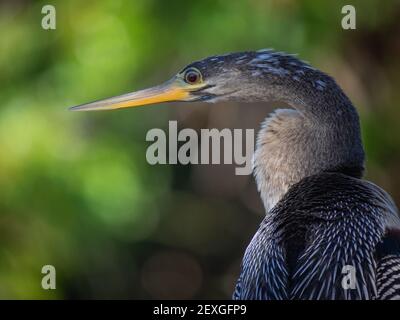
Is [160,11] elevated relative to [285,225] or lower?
elevated

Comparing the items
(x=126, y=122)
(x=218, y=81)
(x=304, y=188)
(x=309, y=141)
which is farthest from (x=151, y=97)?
(x=126, y=122)

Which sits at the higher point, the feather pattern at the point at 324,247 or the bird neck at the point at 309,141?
the bird neck at the point at 309,141

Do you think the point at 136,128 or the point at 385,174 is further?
the point at 385,174

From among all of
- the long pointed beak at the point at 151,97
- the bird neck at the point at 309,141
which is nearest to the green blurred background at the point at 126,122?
the long pointed beak at the point at 151,97

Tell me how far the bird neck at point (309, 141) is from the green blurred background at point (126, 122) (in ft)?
9.33

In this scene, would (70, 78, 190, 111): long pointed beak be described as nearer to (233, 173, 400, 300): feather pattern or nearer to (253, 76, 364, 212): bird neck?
(253, 76, 364, 212): bird neck

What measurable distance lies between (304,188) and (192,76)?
0.67 m

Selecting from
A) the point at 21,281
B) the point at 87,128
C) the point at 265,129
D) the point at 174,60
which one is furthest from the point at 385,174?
the point at 265,129

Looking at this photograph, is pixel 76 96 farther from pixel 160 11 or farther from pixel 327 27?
pixel 327 27

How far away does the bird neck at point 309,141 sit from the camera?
3.63 meters

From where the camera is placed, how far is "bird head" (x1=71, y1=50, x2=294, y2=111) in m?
3.67

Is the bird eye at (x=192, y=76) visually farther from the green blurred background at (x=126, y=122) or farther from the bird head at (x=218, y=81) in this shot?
the green blurred background at (x=126, y=122)

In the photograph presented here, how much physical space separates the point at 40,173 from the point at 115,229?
0.80 metres

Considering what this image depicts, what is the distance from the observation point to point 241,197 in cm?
759
